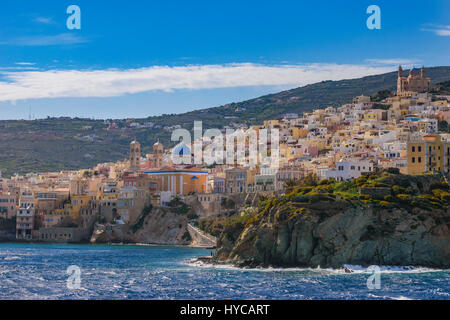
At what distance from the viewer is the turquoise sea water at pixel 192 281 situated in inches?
1818

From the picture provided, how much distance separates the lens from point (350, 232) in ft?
195

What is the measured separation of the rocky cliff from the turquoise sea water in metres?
1.59

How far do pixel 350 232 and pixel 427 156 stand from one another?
19.4 meters

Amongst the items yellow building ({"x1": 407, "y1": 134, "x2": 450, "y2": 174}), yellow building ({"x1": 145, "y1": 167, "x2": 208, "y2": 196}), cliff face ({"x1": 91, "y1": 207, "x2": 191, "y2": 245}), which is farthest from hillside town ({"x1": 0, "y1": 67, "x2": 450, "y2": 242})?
yellow building ({"x1": 407, "y1": 134, "x2": 450, "y2": 174})

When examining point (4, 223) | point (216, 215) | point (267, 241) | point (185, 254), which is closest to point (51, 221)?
point (4, 223)

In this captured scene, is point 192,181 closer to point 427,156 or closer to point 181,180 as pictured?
point 181,180

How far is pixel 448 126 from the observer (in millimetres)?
115625

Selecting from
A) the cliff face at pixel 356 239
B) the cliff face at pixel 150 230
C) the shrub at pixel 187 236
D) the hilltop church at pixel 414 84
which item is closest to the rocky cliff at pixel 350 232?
the cliff face at pixel 356 239

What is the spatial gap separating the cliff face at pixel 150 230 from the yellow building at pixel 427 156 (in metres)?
30.8

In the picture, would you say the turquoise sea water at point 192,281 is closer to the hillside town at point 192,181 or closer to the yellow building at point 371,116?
the hillside town at point 192,181

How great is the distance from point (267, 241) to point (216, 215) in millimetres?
35063

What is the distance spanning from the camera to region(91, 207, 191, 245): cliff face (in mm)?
98062

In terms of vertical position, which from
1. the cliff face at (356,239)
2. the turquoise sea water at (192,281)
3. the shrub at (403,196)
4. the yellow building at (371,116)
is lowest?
the turquoise sea water at (192,281)
